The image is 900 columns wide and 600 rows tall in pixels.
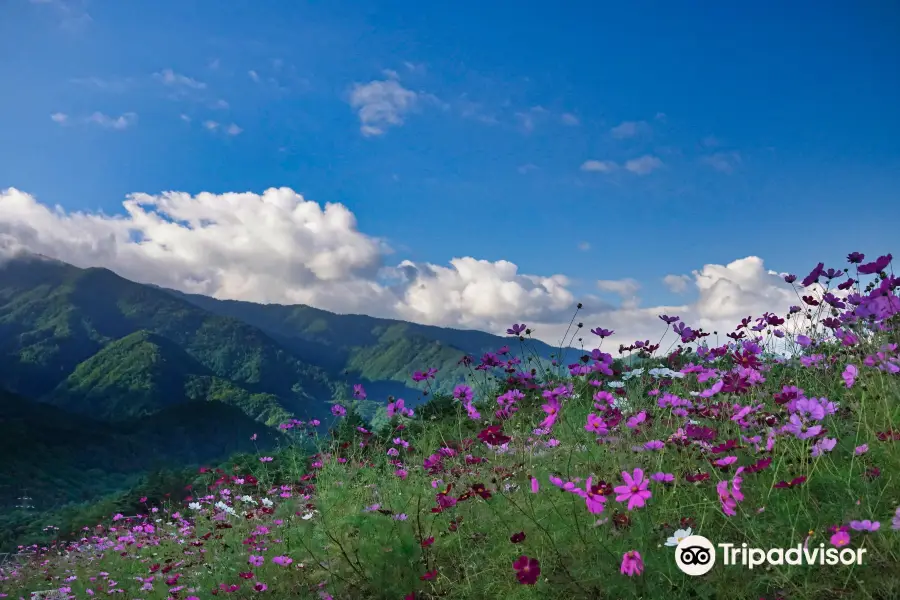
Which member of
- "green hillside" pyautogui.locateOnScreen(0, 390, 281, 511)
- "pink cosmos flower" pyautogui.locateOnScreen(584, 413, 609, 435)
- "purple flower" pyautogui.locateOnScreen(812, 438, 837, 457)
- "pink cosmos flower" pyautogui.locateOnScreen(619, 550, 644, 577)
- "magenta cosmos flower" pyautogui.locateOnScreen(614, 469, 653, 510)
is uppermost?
"purple flower" pyautogui.locateOnScreen(812, 438, 837, 457)

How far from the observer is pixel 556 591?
3174mm

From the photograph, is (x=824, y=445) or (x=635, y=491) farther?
(x=824, y=445)

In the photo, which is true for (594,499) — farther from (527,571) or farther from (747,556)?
(747,556)

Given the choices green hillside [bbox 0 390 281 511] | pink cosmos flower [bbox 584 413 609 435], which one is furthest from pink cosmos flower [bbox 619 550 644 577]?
green hillside [bbox 0 390 281 511]

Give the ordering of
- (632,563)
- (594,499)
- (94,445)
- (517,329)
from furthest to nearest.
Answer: (94,445) < (517,329) < (594,499) < (632,563)

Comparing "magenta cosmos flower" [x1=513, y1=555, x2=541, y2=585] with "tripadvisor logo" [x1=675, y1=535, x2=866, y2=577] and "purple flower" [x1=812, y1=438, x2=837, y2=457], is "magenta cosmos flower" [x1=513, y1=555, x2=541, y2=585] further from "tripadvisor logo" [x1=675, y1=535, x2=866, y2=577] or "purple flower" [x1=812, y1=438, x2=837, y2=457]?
"purple flower" [x1=812, y1=438, x2=837, y2=457]

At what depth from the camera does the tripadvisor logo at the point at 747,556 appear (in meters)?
2.77

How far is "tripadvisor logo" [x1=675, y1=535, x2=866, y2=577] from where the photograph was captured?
9.09 ft

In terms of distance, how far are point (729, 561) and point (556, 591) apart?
32.7 inches

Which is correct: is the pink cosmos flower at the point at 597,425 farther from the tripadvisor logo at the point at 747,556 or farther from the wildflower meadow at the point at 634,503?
the tripadvisor logo at the point at 747,556

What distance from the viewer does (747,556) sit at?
2957mm

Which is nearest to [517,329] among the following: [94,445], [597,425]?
[597,425]

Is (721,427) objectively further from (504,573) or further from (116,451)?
(116,451)

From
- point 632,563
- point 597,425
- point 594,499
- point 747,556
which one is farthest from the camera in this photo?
point 597,425
